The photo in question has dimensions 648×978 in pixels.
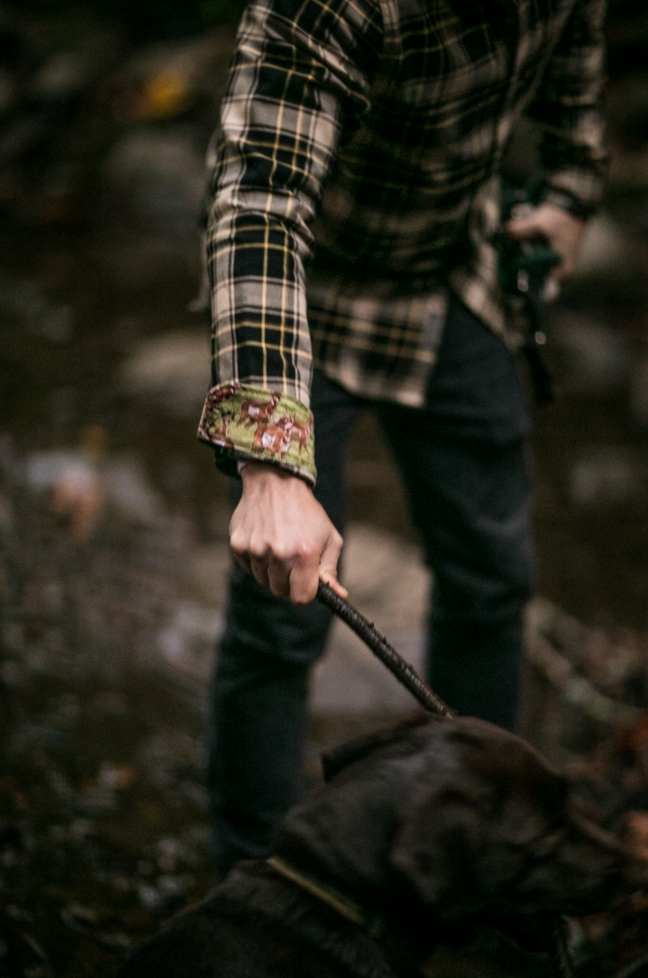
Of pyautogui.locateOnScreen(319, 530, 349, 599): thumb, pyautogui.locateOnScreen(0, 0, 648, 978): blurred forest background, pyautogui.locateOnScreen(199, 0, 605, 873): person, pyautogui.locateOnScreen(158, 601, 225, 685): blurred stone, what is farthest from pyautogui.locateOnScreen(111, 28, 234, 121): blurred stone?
pyautogui.locateOnScreen(319, 530, 349, 599): thumb

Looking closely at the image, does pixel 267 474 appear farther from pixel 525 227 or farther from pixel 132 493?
pixel 132 493

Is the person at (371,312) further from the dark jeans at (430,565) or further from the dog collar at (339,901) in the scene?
the dog collar at (339,901)

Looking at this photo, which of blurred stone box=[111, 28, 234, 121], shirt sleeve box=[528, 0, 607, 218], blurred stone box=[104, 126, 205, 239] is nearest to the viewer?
shirt sleeve box=[528, 0, 607, 218]

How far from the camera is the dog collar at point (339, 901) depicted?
50.4 inches

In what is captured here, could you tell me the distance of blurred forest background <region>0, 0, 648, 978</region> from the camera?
2.13 metres

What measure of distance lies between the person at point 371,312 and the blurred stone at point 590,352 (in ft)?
10.1

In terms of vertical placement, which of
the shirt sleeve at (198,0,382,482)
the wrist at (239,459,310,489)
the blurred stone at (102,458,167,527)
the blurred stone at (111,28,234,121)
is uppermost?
the blurred stone at (111,28,234,121)

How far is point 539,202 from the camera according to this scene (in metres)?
2.14

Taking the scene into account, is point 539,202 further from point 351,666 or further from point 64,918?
point 64,918

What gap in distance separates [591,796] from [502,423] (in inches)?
46.7

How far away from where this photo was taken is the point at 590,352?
5242 millimetres

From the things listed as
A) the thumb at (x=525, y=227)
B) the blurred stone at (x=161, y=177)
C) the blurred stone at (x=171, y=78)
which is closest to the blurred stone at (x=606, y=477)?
the thumb at (x=525, y=227)

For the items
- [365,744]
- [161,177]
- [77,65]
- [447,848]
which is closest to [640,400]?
[365,744]

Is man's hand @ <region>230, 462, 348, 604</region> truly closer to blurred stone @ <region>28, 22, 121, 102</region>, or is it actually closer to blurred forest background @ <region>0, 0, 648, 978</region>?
blurred forest background @ <region>0, 0, 648, 978</region>
